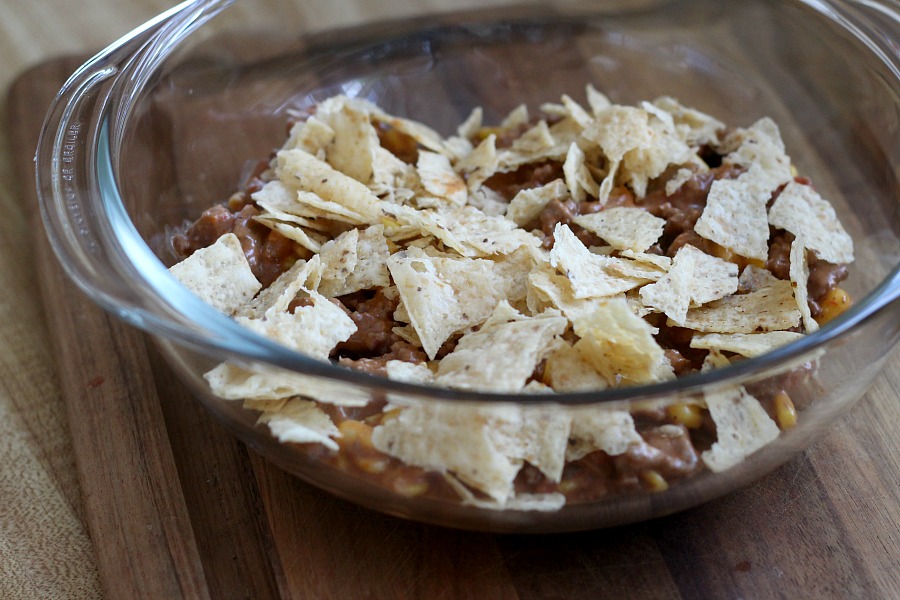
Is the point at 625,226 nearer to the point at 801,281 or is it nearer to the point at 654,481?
the point at 801,281

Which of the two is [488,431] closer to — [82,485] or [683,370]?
[683,370]

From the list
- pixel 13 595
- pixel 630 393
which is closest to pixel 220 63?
pixel 13 595

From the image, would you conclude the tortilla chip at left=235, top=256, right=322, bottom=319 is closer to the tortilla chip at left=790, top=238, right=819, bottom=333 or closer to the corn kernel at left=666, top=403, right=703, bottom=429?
the corn kernel at left=666, top=403, right=703, bottom=429

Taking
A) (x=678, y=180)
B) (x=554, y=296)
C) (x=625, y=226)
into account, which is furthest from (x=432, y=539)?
(x=678, y=180)

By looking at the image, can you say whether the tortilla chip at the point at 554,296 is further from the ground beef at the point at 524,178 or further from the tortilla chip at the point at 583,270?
the ground beef at the point at 524,178

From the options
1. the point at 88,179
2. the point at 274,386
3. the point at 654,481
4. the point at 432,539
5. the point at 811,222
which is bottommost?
the point at 432,539

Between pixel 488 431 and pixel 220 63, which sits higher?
pixel 220 63

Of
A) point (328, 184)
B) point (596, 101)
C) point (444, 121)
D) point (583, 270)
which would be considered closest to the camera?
point (583, 270)
